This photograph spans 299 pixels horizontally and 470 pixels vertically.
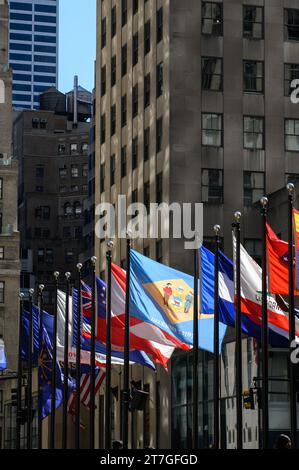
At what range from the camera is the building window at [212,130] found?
3455 inches

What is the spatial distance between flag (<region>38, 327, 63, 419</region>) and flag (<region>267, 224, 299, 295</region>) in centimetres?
2531

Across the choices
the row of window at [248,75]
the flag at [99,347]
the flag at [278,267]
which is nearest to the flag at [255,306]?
the flag at [278,267]

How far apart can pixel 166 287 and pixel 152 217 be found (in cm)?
3986

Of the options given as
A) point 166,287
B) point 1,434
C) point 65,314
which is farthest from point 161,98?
point 1,434

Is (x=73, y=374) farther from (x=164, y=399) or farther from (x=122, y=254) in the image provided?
(x=122, y=254)

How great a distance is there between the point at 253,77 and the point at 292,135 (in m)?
4.53

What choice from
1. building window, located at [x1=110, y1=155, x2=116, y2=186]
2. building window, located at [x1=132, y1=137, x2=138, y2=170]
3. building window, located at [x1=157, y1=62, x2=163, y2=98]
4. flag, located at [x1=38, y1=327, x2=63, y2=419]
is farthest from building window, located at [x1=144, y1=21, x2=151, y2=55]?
flag, located at [x1=38, y1=327, x2=63, y2=419]

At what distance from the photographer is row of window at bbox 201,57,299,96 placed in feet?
289

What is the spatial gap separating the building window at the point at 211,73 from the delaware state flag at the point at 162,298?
3938 cm

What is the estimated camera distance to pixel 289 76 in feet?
293

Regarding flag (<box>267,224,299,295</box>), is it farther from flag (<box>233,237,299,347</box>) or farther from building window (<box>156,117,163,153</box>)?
building window (<box>156,117,163,153</box>)

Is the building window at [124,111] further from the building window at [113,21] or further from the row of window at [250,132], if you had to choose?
the row of window at [250,132]
